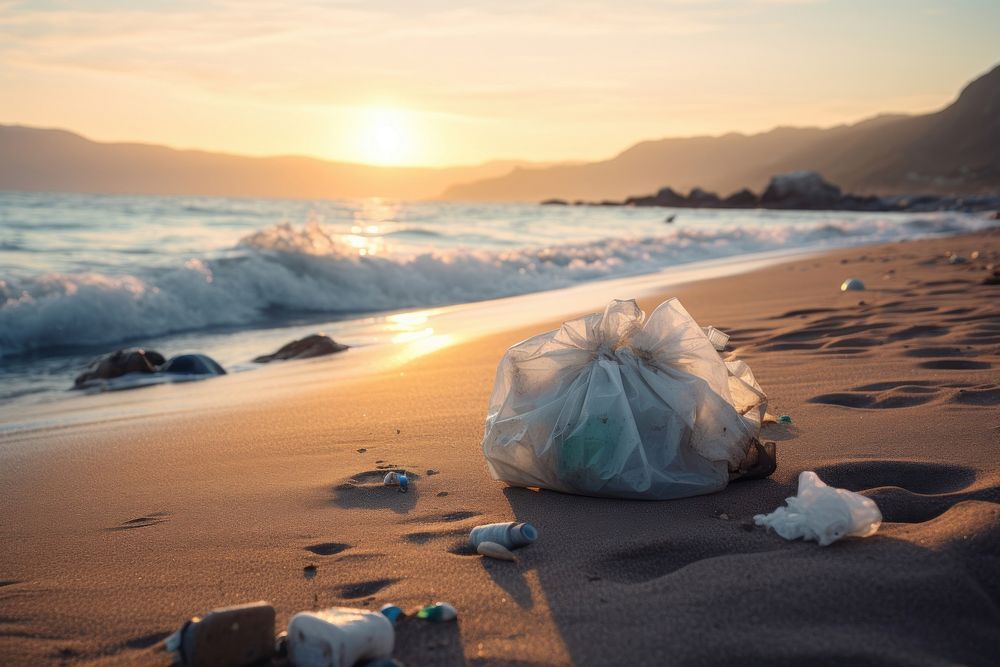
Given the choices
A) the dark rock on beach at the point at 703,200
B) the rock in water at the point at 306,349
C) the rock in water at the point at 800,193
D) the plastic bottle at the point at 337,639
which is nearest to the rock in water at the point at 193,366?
the rock in water at the point at 306,349

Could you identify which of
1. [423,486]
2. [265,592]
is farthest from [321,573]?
[423,486]

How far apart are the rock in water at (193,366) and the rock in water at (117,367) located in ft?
0.63

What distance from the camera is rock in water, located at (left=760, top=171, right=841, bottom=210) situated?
2434 inches

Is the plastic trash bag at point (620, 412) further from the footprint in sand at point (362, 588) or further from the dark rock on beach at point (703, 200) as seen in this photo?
the dark rock on beach at point (703, 200)

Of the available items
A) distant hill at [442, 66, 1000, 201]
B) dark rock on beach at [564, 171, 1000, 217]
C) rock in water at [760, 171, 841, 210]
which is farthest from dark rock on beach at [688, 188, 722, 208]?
distant hill at [442, 66, 1000, 201]

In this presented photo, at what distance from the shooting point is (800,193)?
6369 cm

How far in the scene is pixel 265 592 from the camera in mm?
1981

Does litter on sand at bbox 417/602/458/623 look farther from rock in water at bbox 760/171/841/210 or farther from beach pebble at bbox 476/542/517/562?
rock in water at bbox 760/171/841/210

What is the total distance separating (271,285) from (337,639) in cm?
958

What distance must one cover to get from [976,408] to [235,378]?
4.41m

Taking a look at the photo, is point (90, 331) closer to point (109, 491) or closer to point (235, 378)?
point (235, 378)

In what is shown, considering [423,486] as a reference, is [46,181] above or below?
above

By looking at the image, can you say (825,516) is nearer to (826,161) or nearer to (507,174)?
(826,161)

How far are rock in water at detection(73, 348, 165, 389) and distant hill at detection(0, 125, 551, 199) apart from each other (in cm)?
6272
